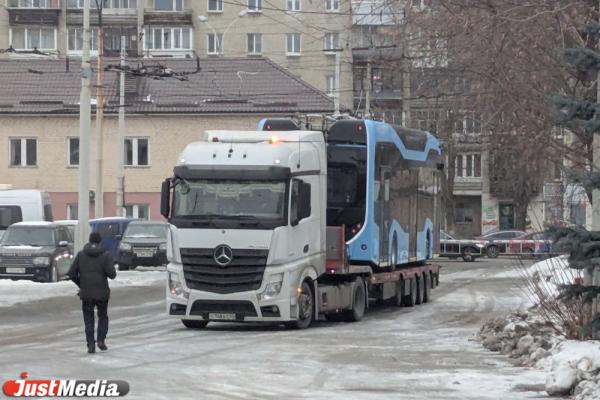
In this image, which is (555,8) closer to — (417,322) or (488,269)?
(417,322)

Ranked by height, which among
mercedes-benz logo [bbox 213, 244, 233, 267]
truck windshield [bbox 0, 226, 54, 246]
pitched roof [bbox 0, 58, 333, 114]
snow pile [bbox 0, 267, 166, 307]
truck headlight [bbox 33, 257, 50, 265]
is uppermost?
pitched roof [bbox 0, 58, 333, 114]

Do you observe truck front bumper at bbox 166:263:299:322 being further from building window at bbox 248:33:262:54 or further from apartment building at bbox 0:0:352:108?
building window at bbox 248:33:262:54

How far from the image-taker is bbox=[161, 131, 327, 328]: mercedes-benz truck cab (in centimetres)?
1998

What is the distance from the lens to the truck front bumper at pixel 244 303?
2003 centimetres

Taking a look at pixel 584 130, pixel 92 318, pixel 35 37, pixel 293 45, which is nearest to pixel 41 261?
pixel 92 318

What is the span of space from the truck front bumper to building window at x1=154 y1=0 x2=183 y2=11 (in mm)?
65300

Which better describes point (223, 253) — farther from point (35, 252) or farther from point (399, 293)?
point (35, 252)

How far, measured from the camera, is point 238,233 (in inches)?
785

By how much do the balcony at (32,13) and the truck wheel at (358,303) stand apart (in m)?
64.6

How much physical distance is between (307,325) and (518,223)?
202ft

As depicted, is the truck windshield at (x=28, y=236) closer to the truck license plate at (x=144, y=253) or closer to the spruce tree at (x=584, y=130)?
the truck license plate at (x=144, y=253)

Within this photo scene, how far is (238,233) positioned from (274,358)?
420 centimetres

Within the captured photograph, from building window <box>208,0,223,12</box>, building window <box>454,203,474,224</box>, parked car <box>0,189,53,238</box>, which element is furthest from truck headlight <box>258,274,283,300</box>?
building window <box>454,203,474,224</box>

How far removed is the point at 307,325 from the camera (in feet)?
69.7
